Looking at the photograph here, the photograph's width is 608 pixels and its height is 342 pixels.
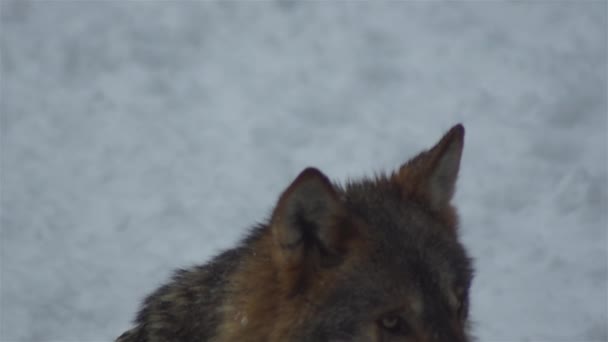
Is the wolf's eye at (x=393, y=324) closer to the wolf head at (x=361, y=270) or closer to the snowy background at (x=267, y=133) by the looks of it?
the wolf head at (x=361, y=270)

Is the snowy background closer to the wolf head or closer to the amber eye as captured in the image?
the wolf head

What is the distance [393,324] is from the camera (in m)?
5.00

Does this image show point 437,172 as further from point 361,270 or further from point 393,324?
point 393,324

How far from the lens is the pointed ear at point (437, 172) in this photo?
5.60 meters

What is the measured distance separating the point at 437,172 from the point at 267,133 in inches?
193

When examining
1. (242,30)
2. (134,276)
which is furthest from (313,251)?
(242,30)

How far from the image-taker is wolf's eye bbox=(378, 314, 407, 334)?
499 cm

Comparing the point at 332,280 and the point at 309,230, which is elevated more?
the point at 309,230

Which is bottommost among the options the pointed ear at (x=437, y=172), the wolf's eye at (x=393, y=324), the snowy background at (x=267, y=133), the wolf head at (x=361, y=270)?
the wolf's eye at (x=393, y=324)

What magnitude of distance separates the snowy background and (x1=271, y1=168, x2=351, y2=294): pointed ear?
3438 millimetres

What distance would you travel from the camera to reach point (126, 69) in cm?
1124

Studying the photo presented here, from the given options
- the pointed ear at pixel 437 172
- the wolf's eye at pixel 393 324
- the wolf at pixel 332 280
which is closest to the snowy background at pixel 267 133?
the pointed ear at pixel 437 172

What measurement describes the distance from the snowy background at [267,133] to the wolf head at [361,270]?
325 centimetres

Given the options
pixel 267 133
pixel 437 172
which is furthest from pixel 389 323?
pixel 267 133
